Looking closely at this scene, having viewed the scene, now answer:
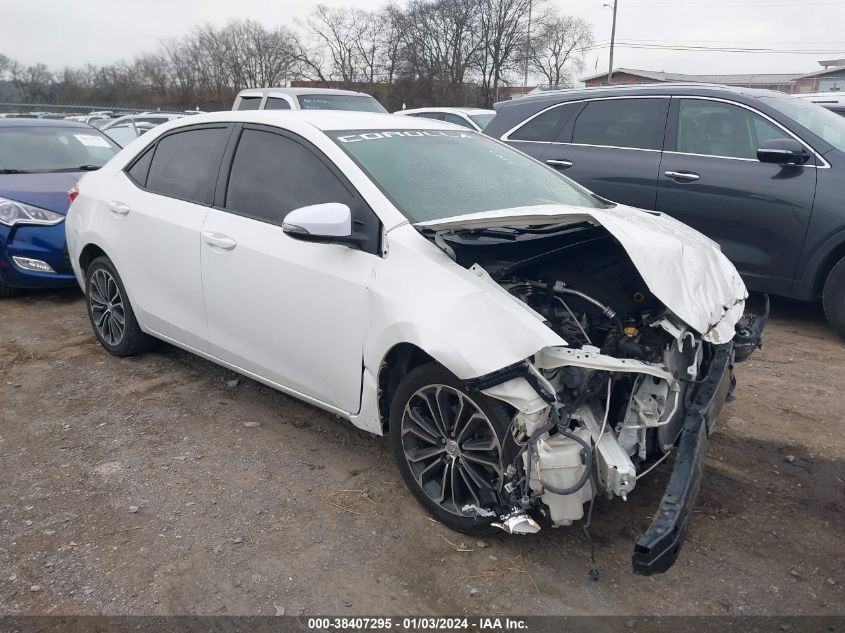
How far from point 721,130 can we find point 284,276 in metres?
4.00

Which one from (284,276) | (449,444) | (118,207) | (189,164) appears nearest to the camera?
(449,444)

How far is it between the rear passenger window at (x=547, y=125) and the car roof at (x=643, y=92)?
0.10 m

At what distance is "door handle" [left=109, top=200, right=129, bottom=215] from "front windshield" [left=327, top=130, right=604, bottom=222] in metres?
1.71

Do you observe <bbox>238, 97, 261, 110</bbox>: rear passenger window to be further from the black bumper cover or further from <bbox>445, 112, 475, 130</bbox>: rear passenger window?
the black bumper cover

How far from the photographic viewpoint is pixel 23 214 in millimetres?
6195

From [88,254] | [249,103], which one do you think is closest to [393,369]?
[88,254]

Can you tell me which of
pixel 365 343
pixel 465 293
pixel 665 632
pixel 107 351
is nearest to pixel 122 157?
pixel 107 351

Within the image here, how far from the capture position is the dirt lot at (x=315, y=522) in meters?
2.65

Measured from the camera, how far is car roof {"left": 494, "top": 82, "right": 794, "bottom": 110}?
18.8 ft

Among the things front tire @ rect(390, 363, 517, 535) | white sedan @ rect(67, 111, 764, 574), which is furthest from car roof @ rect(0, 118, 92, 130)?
front tire @ rect(390, 363, 517, 535)

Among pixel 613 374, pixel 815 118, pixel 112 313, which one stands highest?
pixel 815 118

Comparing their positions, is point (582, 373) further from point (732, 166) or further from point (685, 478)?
point (732, 166)

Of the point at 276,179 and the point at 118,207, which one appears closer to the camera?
the point at 276,179

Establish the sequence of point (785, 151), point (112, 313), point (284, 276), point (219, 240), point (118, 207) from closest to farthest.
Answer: point (284, 276) < point (219, 240) < point (118, 207) < point (112, 313) < point (785, 151)
